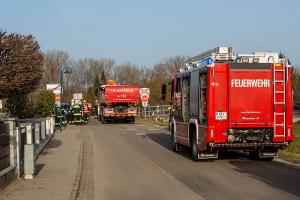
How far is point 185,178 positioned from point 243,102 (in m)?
3.71

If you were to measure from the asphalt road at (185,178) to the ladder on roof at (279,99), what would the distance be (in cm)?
100

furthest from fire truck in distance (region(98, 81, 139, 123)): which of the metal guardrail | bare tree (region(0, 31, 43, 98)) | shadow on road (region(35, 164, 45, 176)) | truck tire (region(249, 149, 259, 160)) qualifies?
shadow on road (region(35, 164, 45, 176))

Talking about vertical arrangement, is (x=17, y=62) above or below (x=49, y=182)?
above

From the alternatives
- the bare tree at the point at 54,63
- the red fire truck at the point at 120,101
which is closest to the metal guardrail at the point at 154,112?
the red fire truck at the point at 120,101

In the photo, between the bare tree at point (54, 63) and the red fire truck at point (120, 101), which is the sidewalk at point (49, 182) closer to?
the red fire truck at point (120, 101)

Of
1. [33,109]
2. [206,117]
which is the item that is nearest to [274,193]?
[206,117]

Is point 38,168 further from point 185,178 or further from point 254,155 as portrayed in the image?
point 254,155

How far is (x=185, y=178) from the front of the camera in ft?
41.9

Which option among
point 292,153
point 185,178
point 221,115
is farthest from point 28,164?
point 292,153

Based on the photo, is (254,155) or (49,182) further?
(254,155)

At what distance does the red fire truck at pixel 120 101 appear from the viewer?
153 ft

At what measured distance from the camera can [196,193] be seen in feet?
34.6

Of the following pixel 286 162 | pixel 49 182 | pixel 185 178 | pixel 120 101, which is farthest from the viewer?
pixel 120 101

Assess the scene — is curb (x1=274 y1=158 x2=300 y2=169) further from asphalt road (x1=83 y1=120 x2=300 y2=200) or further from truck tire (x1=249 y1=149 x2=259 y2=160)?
truck tire (x1=249 y1=149 x2=259 y2=160)
